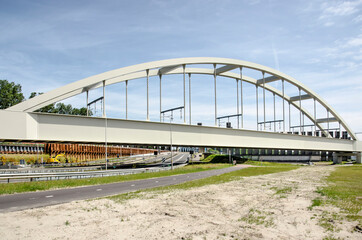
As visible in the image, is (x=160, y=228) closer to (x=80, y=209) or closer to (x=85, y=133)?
(x=80, y=209)

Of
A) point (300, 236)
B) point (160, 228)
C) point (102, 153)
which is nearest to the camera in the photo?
point (300, 236)

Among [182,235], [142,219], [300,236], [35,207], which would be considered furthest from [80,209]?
[300,236]

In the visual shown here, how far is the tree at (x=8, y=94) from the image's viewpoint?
83500mm

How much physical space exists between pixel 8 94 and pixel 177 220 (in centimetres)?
8755

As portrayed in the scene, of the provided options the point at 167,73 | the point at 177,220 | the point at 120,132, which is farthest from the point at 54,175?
the point at 167,73

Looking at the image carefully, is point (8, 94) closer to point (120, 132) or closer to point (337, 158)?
point (120, 132)

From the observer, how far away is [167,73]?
A: 52.7 metres

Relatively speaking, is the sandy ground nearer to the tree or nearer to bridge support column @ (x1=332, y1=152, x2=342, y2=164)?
the tree

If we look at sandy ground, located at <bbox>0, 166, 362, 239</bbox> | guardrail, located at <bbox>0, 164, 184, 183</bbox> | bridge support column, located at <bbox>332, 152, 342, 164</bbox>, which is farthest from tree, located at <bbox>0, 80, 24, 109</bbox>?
bridge support column, located at <bbox>332, 152, 342, 164</bbox>

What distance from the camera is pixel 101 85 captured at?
4475 centimetres

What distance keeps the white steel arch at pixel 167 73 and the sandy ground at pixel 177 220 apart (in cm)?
2382

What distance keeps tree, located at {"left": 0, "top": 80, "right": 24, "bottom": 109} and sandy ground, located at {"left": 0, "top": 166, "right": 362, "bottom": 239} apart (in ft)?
269

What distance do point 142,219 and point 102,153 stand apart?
98.3 meters

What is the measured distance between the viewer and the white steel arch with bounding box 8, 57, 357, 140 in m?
35.3
